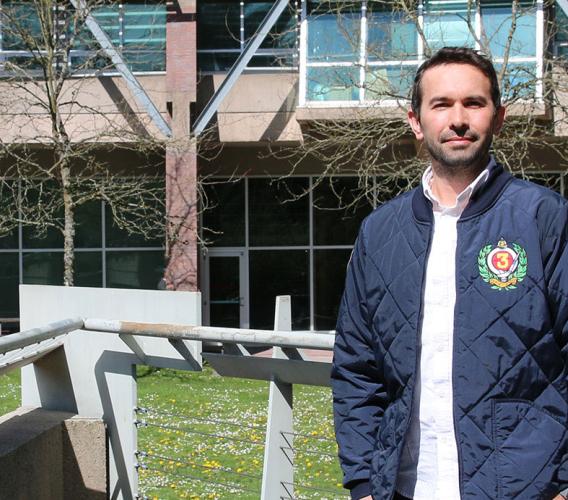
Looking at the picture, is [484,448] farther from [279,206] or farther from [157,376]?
[279,206]

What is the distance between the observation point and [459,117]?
2.65m

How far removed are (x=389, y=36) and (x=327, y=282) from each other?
828cm

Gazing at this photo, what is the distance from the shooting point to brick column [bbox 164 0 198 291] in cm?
1986

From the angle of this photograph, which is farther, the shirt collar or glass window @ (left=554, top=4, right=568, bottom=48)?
glass window @ (left=554, top=4, right=568, bottom=48)

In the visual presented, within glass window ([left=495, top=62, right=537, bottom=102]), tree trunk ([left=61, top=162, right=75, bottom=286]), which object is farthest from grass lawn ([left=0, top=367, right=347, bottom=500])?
glass window ([left=495, top=62, right=537, bottom=102])

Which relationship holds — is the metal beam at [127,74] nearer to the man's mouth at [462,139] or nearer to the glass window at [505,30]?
the glass window at [505,30]

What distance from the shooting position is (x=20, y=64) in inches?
813

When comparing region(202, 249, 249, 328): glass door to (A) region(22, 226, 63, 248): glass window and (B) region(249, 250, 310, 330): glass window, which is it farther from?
(A) region(22, 226, 63, 248): glass window

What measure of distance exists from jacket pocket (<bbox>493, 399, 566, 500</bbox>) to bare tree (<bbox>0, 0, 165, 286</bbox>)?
1564 centimetres

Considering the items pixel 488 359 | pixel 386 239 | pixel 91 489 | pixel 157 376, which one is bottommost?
pixel 157 376

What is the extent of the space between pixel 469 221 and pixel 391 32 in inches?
580

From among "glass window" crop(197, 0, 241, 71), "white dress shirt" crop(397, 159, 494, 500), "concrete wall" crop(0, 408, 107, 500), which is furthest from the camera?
"glass window" crop(197, 0, 241, 71)

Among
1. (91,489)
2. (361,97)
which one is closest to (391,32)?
(361,97)

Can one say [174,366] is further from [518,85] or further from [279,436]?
[518,85]
